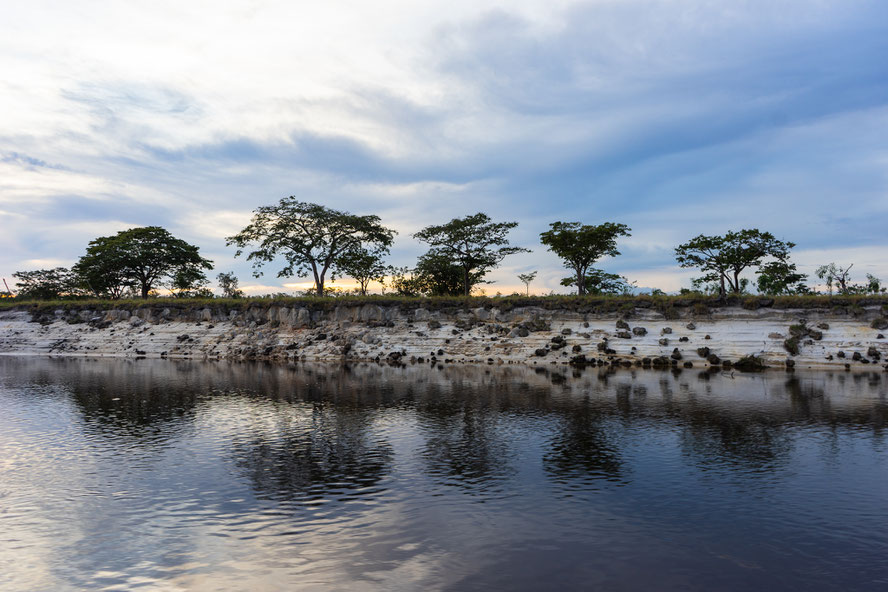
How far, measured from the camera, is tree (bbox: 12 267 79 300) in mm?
106938

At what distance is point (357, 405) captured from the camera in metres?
27.8

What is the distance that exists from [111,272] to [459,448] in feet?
309

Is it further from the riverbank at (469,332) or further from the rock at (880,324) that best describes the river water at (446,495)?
the rock at (880,324)

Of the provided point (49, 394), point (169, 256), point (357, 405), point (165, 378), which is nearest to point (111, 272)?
point (169, 256)

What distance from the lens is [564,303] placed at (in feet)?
191

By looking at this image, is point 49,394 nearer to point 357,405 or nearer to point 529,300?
point 357,405

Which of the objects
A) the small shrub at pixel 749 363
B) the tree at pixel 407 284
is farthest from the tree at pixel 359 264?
the small shrub at pixel 749 363

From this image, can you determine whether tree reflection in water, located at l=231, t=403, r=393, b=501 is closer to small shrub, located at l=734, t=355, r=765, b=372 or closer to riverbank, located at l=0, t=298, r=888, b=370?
riverbank, located at l=0, t=298, r=888, b=370

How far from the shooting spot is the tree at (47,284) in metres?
107

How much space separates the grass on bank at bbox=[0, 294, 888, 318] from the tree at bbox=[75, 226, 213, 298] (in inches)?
536

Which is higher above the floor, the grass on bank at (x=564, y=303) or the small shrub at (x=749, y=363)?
the grass on bank at (x=564, y=303)

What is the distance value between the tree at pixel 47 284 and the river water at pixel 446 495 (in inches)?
3839

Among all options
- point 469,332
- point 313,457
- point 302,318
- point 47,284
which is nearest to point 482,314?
point 469,332

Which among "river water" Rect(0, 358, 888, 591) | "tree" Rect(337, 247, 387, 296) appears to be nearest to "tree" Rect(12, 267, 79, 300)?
"tree" Rect(337, 247, 387, 296)
